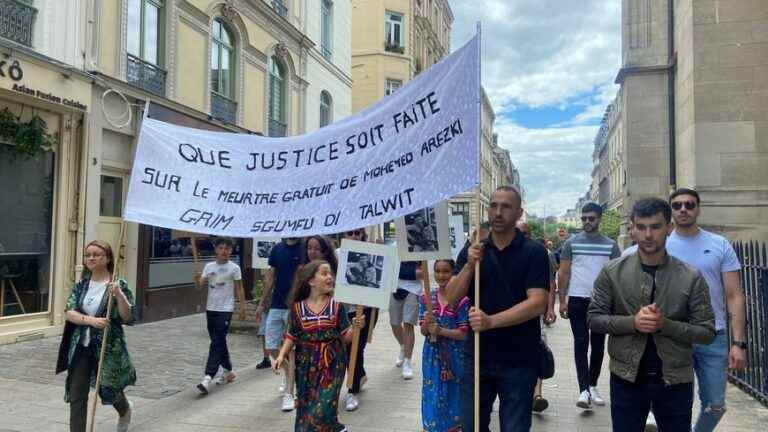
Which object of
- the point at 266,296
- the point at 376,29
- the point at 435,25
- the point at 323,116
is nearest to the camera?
the point at 266,296

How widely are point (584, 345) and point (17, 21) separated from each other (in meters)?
9.59

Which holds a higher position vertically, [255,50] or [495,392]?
[255,50]

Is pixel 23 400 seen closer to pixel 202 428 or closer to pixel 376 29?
pixel 202 428

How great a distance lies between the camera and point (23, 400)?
6.39 meters

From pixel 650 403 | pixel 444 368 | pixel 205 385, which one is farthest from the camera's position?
pixel 205 385

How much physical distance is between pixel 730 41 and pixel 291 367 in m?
7.33

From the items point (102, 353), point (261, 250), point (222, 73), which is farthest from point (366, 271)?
point (222, 73)

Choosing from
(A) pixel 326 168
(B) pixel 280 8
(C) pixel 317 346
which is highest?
(B) pixel 280 8

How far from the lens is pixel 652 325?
317 centimetres

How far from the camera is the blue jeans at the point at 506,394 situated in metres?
3.58

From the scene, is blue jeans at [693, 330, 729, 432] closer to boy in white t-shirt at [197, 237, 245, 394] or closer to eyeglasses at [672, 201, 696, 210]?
eyeglasses at [672, 201, 696, 210]

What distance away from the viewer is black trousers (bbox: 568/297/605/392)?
6094mm

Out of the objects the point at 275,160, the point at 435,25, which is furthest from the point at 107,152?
the point at 435,25

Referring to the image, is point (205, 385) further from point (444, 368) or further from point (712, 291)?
point (712, 291)
